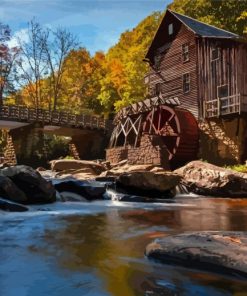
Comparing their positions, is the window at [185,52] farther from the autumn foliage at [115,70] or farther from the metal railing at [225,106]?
the autumn foliage at [115,70]

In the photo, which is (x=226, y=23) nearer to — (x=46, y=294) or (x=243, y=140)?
(x=243, y=140)

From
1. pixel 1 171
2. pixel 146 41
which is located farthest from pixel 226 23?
pixel 1 171

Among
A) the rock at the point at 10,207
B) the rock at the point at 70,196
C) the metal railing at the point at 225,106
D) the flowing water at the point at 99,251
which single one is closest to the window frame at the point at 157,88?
the metal railing at the point at 225,106

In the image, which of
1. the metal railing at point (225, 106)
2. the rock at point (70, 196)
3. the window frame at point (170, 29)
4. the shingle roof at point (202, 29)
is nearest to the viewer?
the rock at point (70, 196)

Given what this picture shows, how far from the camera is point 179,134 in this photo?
21.4 meters

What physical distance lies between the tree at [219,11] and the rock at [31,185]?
26159mm

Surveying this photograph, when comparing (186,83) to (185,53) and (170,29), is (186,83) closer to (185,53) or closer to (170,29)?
(185,53)

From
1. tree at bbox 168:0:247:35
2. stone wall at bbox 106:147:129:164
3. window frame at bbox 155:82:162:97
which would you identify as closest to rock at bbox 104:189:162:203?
stone wall at bbox 106:147:129:164

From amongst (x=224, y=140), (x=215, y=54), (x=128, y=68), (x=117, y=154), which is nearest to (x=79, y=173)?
(x=117, y=154)

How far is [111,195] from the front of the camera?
41.6 feet

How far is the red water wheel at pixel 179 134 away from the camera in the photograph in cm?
2139

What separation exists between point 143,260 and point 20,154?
2686cm

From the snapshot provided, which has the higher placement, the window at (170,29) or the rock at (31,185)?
the window at (170,29)

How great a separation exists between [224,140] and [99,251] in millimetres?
15840
